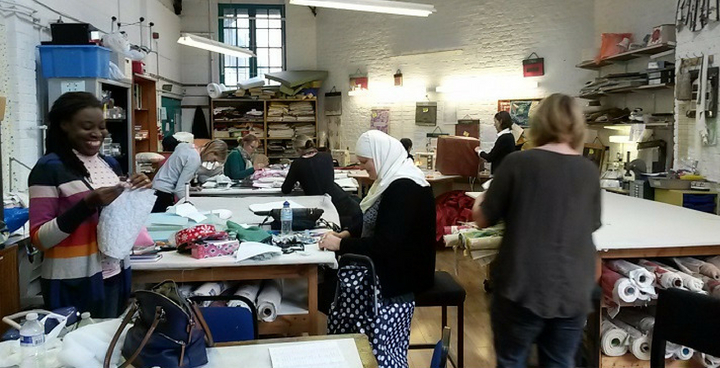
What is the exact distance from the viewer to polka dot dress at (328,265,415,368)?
9.12 feet

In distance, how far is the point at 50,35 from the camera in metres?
5.59

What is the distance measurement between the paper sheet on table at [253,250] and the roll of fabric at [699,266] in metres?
2.14

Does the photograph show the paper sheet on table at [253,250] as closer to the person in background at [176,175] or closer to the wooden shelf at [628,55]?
the person in background at [176,175]

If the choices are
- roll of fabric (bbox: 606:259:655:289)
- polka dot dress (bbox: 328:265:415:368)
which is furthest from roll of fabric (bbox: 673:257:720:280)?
polka dot dress (bbox: 328:265:415:368)

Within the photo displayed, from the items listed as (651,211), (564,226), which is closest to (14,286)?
(564,226)

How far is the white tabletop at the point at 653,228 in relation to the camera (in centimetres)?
302

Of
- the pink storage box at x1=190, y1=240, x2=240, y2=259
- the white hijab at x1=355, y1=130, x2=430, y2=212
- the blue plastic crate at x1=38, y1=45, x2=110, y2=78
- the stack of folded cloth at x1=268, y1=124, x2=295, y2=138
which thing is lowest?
the pink storage box at x1=190, y1=240, x2=240, y2=259

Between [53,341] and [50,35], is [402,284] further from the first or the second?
[50,35]

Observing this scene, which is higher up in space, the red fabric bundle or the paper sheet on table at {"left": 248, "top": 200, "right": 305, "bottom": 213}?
the paper sheet on table at {"left": 248, "top": 200, "right": 305, "bottom": 213}

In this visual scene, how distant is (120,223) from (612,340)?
2587 millimetres

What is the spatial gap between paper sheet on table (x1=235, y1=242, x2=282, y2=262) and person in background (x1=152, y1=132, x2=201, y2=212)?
2.48m

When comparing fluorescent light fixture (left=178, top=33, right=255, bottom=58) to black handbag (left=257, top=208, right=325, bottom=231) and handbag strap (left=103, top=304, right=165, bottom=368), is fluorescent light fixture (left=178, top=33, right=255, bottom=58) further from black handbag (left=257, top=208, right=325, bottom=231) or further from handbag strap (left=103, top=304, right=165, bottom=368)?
handbag strap (left=103, top=304, right=165, bottom=368)

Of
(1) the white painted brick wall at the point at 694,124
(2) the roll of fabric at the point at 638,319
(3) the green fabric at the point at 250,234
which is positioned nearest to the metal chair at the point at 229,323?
(3) the green fabric at the point at 250,234

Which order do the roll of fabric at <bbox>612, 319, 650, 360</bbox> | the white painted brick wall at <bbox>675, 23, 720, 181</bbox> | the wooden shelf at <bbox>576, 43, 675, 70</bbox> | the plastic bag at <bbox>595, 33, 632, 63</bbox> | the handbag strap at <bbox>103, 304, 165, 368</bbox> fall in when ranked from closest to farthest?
the handbag strap at <bbox>103, 304, 165, 368</bbox>, the roll of fabric at <bbox>612, 319, 650, 360</bbox>, the white painted brick wall at <bbox>675, 23, 720, 181</bbox>, the wooden shelf at <bbox>576, 43, 675, 70</bbox>, the plastic bag at <bbox>595, 33, 632, 63</bbox>
